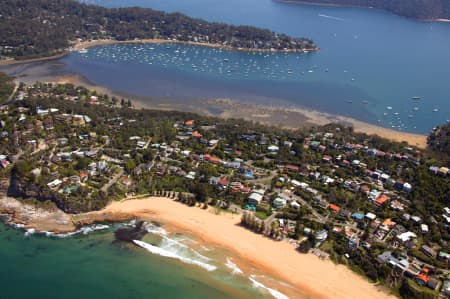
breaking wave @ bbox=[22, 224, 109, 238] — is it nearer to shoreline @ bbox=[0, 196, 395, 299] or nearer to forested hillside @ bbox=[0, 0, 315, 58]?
shoreline @ bbox=[0, 196, 395, 299]

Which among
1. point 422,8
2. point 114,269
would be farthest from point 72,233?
point 422,8

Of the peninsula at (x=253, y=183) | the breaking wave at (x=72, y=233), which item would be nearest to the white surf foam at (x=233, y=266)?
the peninsula at (x=253, y=183)

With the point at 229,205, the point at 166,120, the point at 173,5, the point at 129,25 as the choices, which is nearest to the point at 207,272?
the point at 229,205

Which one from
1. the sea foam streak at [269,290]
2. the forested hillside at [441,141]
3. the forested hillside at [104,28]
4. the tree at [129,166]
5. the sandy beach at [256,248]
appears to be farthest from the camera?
the forested hillside at [104,28]

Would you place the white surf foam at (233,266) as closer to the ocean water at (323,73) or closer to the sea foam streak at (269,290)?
the sea foam streak at (269,290)

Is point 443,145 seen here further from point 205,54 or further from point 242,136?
point 205,54
